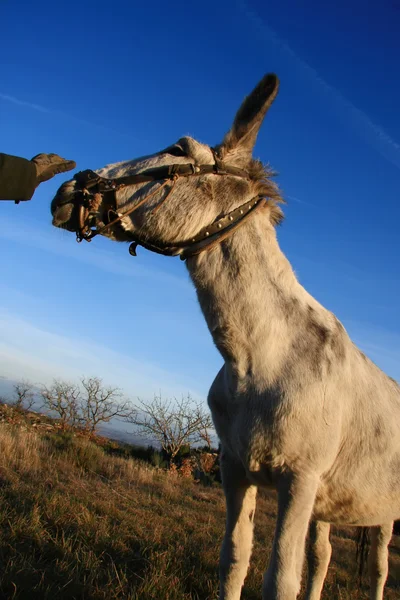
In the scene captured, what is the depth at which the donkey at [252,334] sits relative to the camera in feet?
9.70

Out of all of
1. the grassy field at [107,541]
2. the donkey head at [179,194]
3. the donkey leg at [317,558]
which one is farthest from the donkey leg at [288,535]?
the donkey leg at [317,558]

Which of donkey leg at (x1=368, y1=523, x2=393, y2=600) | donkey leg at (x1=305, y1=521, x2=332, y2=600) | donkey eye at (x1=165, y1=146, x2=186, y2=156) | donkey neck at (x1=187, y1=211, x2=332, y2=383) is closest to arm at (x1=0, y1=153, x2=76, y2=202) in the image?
donkey eye at (x1=165, y1=146, x2=186, y2=156)

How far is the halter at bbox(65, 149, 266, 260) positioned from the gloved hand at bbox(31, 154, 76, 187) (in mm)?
95

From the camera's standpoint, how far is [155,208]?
3094 mm

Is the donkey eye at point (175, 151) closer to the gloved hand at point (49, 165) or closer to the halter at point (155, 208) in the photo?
the halter at point (155, 208)

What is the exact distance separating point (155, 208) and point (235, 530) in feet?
8.15

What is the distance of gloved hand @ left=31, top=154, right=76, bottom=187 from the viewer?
2.93m

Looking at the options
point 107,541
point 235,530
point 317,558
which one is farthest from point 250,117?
point 107,541

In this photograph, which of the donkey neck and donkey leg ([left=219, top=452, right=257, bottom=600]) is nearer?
the donkey neck

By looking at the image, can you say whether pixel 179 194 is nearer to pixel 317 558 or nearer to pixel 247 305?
pixel 247 305

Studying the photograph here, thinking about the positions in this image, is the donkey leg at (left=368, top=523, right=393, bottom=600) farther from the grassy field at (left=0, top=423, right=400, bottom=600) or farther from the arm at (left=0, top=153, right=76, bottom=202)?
the arm at (left=0, top=153, right=76, bottom=202)

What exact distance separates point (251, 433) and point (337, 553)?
7877 mm

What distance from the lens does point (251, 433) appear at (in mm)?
2992

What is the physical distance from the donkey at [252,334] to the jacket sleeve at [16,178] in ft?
0.69
